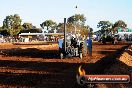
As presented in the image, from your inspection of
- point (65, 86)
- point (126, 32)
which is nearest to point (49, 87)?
point (65, 86)

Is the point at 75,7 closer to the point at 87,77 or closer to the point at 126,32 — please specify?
the point at 87,77

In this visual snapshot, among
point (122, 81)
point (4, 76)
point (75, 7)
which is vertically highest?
point (75, 7)

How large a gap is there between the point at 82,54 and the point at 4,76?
43.6ft

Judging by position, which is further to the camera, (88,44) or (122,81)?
(88,44)

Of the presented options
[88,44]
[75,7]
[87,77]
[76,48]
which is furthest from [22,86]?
[75,7]

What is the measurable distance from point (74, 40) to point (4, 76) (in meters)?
11.7

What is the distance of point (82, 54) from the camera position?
27.9m

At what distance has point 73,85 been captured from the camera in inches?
475

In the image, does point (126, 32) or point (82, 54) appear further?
point (126, 32)

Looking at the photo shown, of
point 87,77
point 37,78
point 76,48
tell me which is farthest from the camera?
point 76,48

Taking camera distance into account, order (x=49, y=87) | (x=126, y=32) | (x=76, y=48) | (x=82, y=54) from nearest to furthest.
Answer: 1. (x=49, y=87)
2. (x=76, y=48)
3. (x=82, y=54)
4. (x=126, y=32)

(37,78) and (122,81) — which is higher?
(122,81)

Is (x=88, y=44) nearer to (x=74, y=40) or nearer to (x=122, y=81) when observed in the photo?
(x=74, y=40)

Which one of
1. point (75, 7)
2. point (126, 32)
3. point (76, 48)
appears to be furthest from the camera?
point (126, 32)
